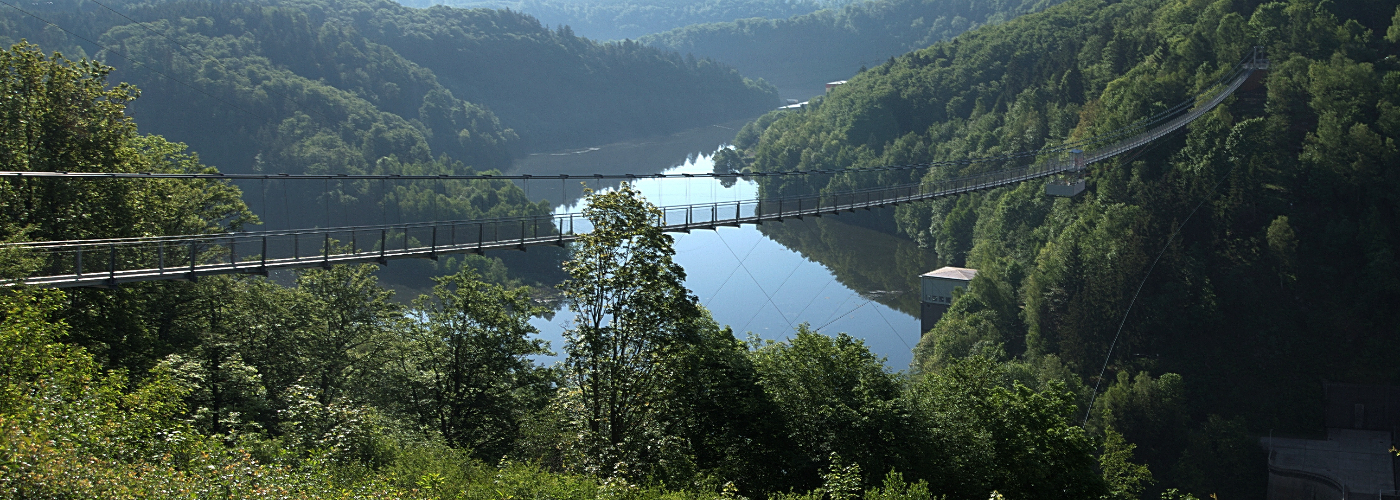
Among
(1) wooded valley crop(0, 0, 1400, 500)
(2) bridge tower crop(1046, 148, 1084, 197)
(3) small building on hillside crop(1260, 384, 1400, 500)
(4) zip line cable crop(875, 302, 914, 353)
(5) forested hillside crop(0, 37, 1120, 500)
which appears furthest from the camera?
(4) zip line cable crop(875, 302, 914, 353)

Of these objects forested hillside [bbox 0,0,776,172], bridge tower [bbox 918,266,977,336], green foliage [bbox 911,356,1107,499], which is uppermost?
forested hillside [bbox 0,0,776,172]

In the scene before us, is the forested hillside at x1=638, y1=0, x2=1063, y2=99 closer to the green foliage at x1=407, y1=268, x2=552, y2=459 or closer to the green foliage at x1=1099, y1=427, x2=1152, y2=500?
the green foliage at x1=1099, y1=427, x2=1152, y2=500

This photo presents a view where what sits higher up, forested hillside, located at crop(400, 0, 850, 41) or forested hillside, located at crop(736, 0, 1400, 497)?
forested hillside, located at crop(400, 0, 850, 41)

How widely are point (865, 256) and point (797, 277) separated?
7141 millimetres

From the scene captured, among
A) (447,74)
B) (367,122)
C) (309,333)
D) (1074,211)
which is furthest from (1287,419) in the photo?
(447,74)

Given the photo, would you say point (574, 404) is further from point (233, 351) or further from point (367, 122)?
point (367, 122)

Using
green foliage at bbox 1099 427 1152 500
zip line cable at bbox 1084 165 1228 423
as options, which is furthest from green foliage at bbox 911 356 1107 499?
zip line cable at bbox 1084 165 1228 423

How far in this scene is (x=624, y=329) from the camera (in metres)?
16.2

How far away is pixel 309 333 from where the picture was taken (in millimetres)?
20266

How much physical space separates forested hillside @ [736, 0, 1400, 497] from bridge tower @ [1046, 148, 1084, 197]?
145cm

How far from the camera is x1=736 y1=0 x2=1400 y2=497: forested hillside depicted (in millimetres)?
33375

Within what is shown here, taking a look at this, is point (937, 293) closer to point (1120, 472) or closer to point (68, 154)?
point (1120, 472)

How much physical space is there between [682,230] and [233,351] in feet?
27.8

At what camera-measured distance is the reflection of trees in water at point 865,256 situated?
54188mm
